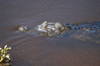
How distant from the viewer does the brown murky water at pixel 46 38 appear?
461 centimetres

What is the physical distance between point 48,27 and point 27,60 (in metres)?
1.85

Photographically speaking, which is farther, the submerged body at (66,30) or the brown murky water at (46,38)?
the submerged body at (66,30)

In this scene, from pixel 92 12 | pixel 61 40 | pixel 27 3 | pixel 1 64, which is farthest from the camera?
pixel 27 3

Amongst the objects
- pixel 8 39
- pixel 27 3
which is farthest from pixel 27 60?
pixel 27 3

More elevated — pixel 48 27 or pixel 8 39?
pixel 48 27

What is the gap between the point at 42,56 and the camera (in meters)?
4.74

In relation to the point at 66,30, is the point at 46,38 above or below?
below

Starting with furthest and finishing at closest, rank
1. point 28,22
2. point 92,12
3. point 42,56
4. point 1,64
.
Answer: point 92,12 < point 28,22 < point 42,56 < point 1,64

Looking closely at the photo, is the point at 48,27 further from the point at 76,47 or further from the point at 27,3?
the point at 27,3

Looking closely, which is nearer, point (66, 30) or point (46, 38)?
point (46, 38)

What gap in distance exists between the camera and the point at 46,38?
5629mm

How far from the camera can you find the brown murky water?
181 inches

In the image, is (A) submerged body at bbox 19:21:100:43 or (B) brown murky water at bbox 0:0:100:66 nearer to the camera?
(B) brown murky water at bbox 0:0:100:66

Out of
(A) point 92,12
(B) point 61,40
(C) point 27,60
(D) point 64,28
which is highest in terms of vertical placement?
(A) point 92,12
